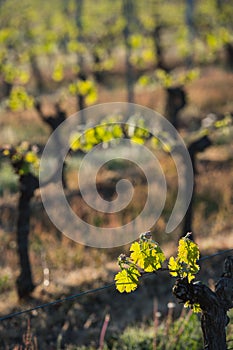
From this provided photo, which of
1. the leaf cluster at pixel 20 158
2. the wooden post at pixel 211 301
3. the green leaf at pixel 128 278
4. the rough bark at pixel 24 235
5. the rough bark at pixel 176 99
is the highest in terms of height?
the rough bark at pixel 176 99

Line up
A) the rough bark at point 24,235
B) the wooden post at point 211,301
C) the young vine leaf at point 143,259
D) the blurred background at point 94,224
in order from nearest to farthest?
the young vine leaf at point 143,259, the wooden post at point 211,301, the blurred background at point 94,224, the rough bark at point 24,235

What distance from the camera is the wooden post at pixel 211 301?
3.80 m

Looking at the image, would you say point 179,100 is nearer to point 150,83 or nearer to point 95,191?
point 150,83

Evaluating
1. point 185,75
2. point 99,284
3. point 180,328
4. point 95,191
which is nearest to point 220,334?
point 180,328

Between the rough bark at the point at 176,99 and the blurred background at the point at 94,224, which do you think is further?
the rough bark at the point at 176,99

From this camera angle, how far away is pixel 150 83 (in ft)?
37.8

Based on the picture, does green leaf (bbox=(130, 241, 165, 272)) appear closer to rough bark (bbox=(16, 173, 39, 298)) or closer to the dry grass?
the dry grass

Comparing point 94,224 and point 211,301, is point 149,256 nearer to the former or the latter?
point 211,301

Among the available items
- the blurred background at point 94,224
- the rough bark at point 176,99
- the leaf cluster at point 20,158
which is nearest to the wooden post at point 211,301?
the blurred background at point 94,224

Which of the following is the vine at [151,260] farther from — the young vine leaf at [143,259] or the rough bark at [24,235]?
the rough bark at [24,235]

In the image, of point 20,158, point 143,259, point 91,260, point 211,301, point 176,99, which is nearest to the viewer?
point 143,259

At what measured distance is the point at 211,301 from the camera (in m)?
3.81

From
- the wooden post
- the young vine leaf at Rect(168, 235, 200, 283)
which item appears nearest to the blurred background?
the wooden post

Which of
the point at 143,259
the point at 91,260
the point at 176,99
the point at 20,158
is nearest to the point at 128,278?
the point at 143,259
